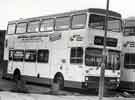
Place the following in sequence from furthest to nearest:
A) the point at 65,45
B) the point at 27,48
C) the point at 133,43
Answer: the point at 27,48 → the point at 133,43 → the point at 65,45

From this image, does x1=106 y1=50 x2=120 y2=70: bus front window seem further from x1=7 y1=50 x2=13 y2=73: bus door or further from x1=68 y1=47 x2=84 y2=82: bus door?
x1=7 y1=50 x2=13 y2=73: bus door

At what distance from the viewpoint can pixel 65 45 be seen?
23.5 m

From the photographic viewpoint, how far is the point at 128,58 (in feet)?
82.8

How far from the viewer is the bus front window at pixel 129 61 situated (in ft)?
82.3

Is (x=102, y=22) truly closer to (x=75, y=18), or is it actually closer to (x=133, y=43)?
(x=75, y=18)

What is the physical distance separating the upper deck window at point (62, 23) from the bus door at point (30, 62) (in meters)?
3.28

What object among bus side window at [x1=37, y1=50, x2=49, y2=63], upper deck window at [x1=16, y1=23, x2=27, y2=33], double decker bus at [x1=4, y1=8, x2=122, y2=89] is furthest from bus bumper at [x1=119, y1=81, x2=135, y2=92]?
upper deck window at [x1=16, y1=23, x2=27, y2=33]

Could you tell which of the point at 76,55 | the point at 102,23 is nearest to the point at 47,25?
the point at 76,55

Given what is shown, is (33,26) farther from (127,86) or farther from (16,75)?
(127,86)

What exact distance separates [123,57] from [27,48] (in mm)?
6985

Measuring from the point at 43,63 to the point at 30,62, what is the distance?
178 cm

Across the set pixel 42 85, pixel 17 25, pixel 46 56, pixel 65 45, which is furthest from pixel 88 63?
pixel 17 25

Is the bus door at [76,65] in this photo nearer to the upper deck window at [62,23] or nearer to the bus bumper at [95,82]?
the bus bumper at [95,82]

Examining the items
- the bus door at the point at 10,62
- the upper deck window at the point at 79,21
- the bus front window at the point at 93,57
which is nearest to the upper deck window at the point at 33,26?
the bus door at the point at 10,62
